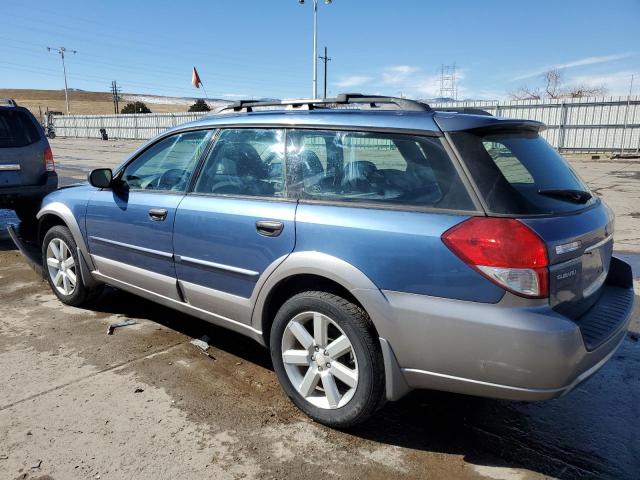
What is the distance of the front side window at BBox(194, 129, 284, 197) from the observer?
318 centimetres

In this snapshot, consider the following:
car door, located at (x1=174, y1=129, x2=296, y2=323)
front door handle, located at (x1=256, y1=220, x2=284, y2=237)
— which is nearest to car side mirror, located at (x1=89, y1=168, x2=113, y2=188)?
car door, located at (x1=174, y1=129, x2=296, y2=323)

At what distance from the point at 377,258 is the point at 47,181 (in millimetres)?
6661

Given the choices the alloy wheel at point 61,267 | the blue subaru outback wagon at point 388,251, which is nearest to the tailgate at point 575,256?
the blue subaru outback wagon at point 388,251

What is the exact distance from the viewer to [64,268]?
475 centimetres

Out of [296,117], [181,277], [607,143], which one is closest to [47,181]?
[181,277]

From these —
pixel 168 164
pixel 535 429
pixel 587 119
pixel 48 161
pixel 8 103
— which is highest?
Answer: pixel 587 119

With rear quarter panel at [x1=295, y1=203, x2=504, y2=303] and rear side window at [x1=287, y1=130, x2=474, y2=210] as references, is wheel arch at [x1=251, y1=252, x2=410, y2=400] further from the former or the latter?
rear side window at [x1=287, y1=130, x2=474, y2=210]

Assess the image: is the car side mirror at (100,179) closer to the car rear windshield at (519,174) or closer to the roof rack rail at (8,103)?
the car rear windshield at (519,174)

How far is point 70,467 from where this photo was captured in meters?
2.55

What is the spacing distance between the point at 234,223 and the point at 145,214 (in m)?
0.98

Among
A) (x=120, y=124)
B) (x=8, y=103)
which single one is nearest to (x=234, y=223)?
(x=8, y=103)

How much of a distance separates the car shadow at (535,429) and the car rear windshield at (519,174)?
1.23m

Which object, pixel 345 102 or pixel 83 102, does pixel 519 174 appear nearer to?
pixel 345 102

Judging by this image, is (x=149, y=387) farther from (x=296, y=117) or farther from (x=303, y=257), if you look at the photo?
(x=296, y=117)
